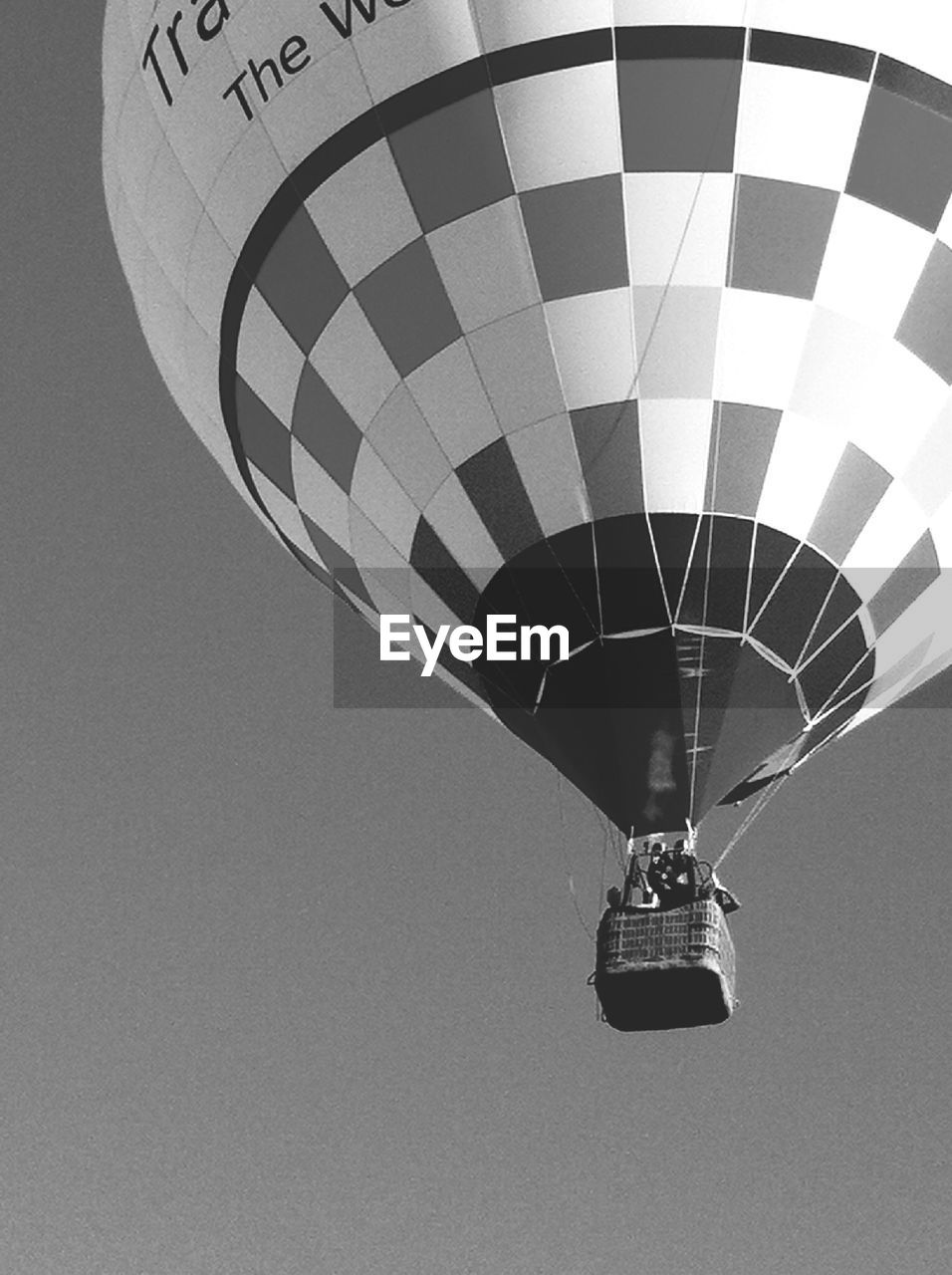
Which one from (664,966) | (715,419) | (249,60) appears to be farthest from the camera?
(249,60)

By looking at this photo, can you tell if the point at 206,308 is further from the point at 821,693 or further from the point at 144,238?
the point at 821,693

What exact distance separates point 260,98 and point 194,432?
1700mm

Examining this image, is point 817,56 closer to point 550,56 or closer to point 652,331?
point 550,56

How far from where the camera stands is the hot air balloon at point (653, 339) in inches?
295

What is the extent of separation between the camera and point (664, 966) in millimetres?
7277

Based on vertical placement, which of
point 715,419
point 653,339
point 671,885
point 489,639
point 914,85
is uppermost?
point 914,85

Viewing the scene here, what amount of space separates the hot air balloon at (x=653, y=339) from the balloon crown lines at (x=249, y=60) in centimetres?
2

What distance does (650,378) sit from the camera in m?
7.53

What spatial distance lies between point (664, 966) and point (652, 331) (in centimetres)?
191

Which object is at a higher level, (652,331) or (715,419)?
(652,331)

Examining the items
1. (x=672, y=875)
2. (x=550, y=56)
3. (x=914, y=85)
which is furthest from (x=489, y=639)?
(x=914, y=85)

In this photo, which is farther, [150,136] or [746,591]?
[150,136]

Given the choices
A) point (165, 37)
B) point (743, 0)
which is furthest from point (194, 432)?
point (743, 0)

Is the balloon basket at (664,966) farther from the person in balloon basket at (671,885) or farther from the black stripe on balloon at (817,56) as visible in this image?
the black stripe on balloon at (817,56)
